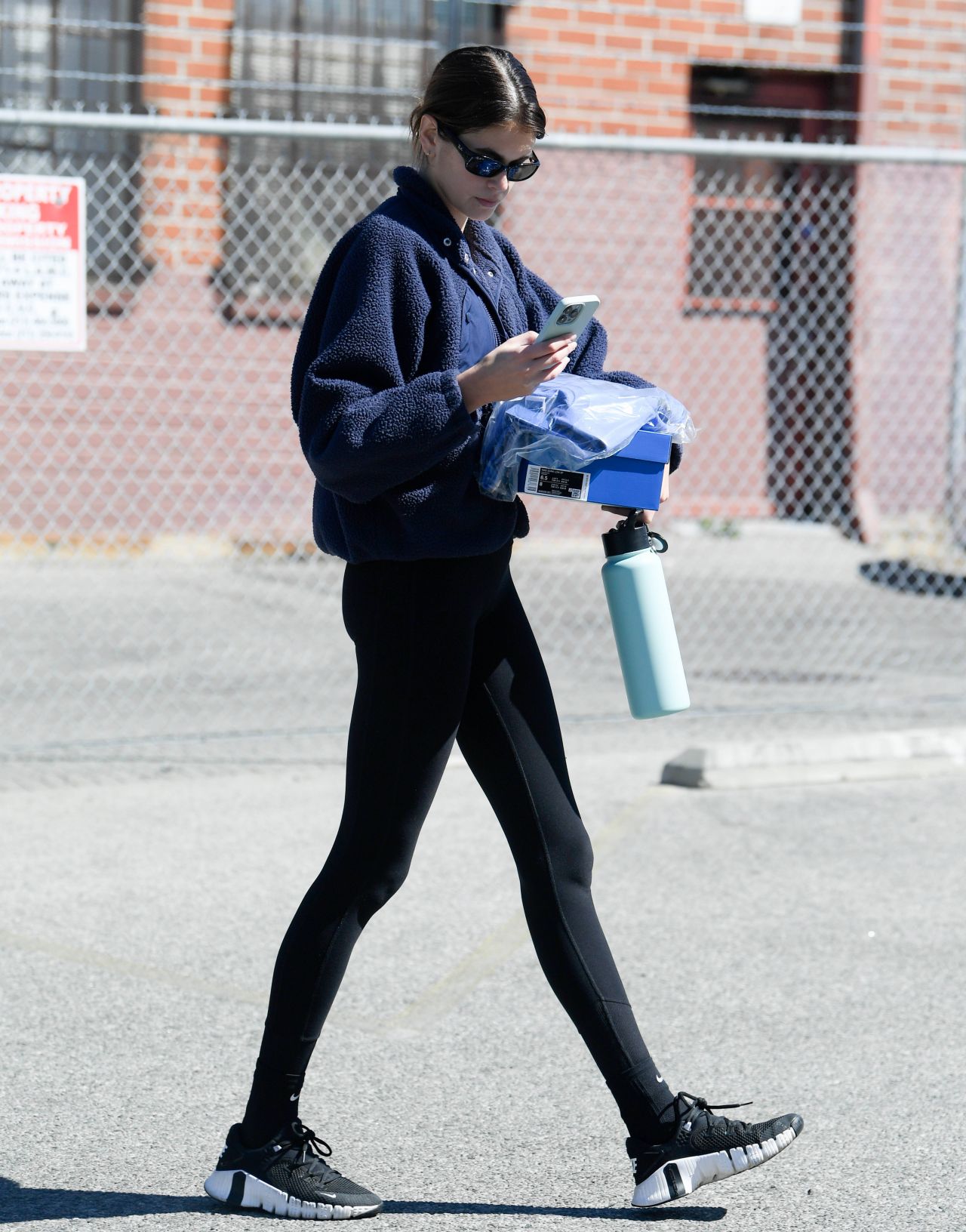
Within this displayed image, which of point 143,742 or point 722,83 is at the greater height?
point 722,83

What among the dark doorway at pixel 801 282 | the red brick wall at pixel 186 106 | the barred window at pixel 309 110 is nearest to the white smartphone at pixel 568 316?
the red brick wall at pixel 186 106

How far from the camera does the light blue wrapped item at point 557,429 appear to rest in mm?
2877

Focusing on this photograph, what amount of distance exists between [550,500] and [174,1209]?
4.56 m

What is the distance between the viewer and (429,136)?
2.96 metres

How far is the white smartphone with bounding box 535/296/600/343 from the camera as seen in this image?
271cm

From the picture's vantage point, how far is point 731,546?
1060cm

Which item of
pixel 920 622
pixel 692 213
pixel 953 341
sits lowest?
pixel 920 622

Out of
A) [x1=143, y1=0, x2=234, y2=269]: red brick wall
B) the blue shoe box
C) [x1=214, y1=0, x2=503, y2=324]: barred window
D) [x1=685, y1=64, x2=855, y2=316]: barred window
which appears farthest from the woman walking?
[x1=685, y1=64, x2=855, y2=316]: barred window

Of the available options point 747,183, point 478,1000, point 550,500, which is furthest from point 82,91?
point 478,1000

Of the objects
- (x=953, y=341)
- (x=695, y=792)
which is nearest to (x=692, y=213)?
(x=953, y=341)

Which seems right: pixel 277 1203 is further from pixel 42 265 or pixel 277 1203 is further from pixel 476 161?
pixel 42 265

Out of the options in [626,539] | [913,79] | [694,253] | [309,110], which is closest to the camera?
[626,539]

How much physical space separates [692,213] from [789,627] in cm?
389

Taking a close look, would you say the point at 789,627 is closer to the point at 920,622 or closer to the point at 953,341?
the point at 920,622
